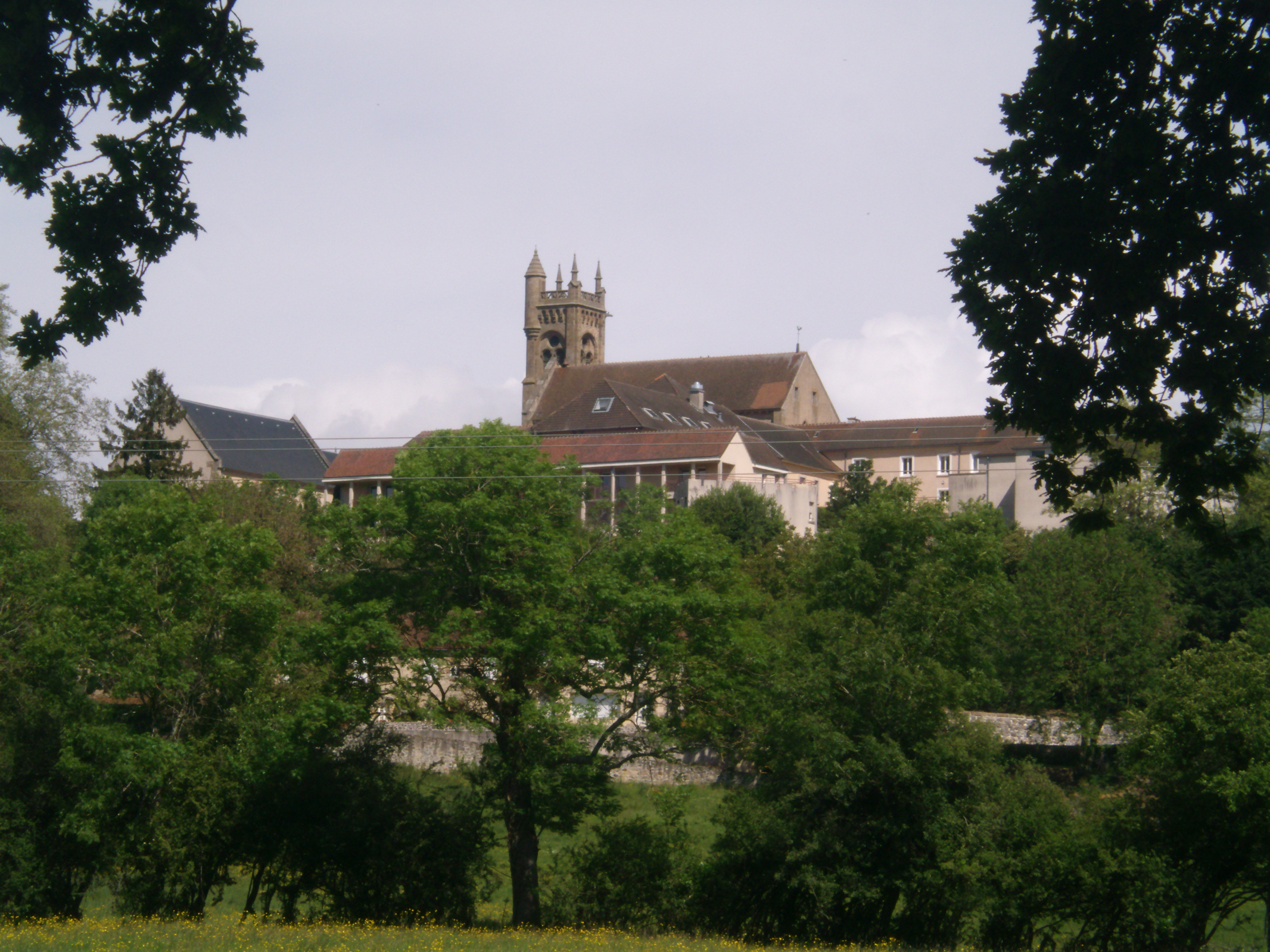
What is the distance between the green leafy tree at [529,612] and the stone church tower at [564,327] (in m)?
87.3

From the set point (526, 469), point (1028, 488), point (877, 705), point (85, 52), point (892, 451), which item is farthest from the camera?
point (892, 451)

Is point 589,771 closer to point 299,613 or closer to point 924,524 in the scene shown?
point 924,524

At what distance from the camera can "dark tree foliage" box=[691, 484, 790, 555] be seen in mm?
51500

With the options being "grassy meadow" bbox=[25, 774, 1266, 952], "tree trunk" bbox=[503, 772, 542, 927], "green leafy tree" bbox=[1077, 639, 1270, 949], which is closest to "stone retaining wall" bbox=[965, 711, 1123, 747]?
"grassy meadow" bbox=[25, 774, 1266, 952]

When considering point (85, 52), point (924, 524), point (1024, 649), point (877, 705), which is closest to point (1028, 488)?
point (1024, 649)

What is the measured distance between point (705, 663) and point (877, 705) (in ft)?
11.3

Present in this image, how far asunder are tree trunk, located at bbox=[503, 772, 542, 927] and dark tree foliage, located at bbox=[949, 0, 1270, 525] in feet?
54.6

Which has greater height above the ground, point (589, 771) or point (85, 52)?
point (85, 52)

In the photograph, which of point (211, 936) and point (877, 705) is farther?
point (877, 705)

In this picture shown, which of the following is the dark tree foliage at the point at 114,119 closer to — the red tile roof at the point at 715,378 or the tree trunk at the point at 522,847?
the tree trunk at the point at 522,847

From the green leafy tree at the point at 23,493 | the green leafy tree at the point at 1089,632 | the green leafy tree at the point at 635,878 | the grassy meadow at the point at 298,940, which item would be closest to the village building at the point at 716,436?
the green leafy tree at the point at 1089,632

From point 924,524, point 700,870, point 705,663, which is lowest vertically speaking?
point 700,870

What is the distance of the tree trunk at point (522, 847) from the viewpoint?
2384 cm

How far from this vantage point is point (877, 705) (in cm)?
2331
